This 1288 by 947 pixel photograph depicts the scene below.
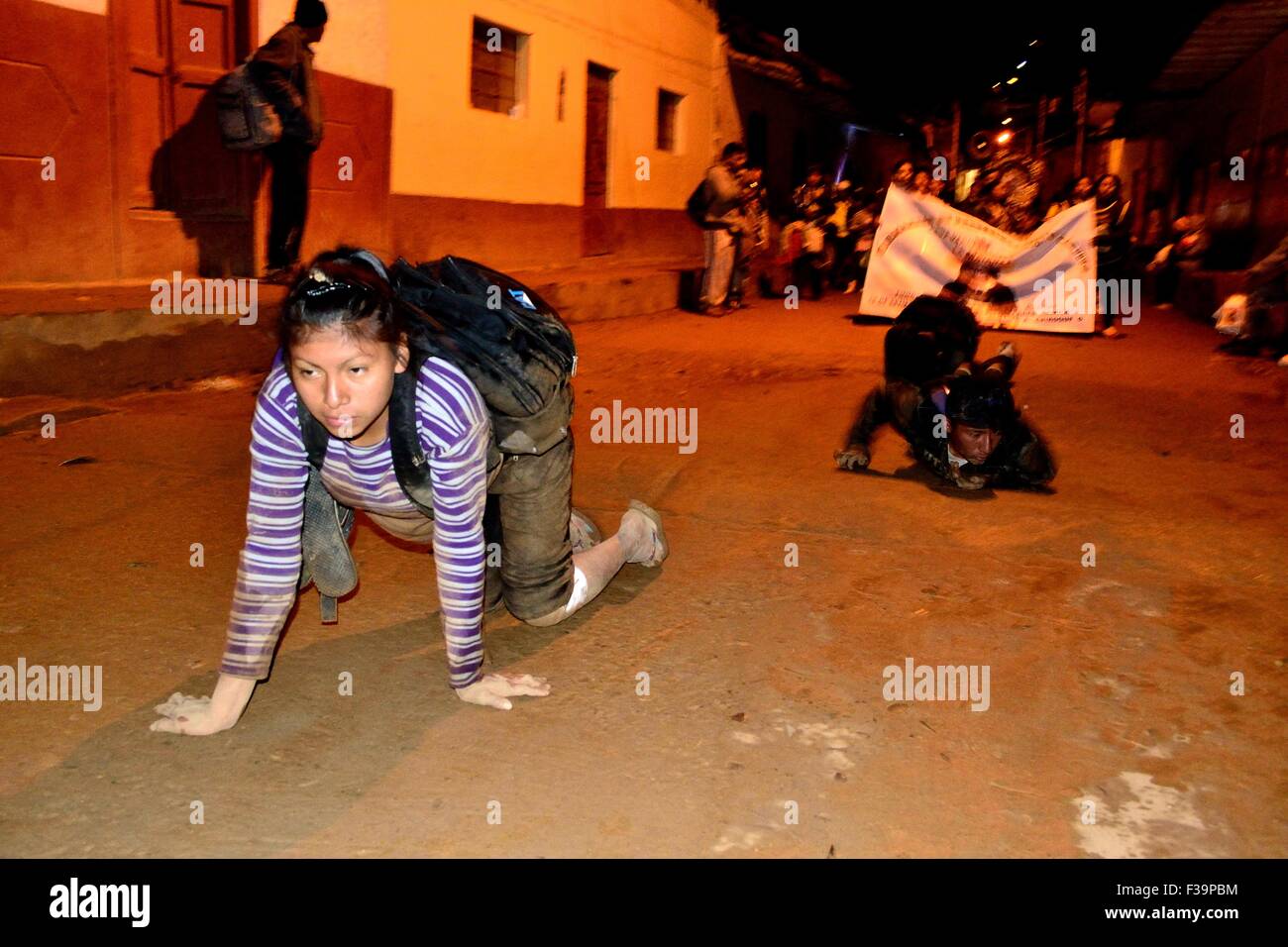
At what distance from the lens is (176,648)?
3.10m

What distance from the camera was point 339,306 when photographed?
7.50 ft

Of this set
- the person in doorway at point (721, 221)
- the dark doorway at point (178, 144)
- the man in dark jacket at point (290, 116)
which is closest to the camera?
the man in dark jacket at point (290, 116)

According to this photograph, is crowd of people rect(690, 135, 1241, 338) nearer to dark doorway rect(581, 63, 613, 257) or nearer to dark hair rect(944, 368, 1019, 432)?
dark doorway rect(581, 63, 613, 257)

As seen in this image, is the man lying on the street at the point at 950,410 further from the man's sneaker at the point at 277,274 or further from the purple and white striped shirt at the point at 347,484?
the man's sneaker at the point at 277,274

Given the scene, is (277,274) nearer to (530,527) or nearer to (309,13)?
(309,13)

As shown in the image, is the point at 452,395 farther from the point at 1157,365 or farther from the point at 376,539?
the point at 1157,365

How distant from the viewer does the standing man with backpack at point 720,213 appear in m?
12.1


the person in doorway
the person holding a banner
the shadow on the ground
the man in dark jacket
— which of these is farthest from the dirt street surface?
the person in doorway

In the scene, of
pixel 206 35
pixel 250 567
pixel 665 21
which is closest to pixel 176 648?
pixel 250 567

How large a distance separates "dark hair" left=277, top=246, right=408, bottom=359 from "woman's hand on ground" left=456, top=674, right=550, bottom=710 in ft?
2.93

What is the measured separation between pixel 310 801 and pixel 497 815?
41cm

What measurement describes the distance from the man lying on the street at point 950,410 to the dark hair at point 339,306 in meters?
3.20

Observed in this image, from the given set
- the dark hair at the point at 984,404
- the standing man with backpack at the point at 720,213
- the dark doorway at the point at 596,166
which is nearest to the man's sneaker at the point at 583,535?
the dark hair at the point at 984,404
